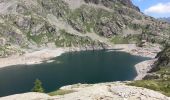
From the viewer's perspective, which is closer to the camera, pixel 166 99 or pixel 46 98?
pixel 166 99

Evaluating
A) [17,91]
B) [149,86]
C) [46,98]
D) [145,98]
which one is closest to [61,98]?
[46,98]

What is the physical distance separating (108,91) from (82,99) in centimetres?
613

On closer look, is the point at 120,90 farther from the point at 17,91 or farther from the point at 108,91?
the point at 17,91

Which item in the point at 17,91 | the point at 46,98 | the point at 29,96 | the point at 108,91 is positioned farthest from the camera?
the point at 17,91

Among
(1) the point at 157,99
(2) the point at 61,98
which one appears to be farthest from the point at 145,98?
(2) the point at 61,98

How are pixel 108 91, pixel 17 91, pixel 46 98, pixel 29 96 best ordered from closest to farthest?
pixel 108 91 → pixel 46 98 → pixel 29 96 → pixel 17 91

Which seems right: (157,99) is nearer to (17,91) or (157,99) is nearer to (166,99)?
(166,99)

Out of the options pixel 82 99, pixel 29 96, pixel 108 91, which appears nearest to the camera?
pixel 82 99

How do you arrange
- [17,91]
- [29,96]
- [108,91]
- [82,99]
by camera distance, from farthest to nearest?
[17,91], [29,96], [108,91], [82,99]

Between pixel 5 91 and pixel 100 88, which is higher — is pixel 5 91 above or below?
below

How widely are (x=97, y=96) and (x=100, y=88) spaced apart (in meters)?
5.22

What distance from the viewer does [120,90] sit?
5759 cm

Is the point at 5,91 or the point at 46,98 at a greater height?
the point at 46,98

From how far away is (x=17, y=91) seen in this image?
194 metres
